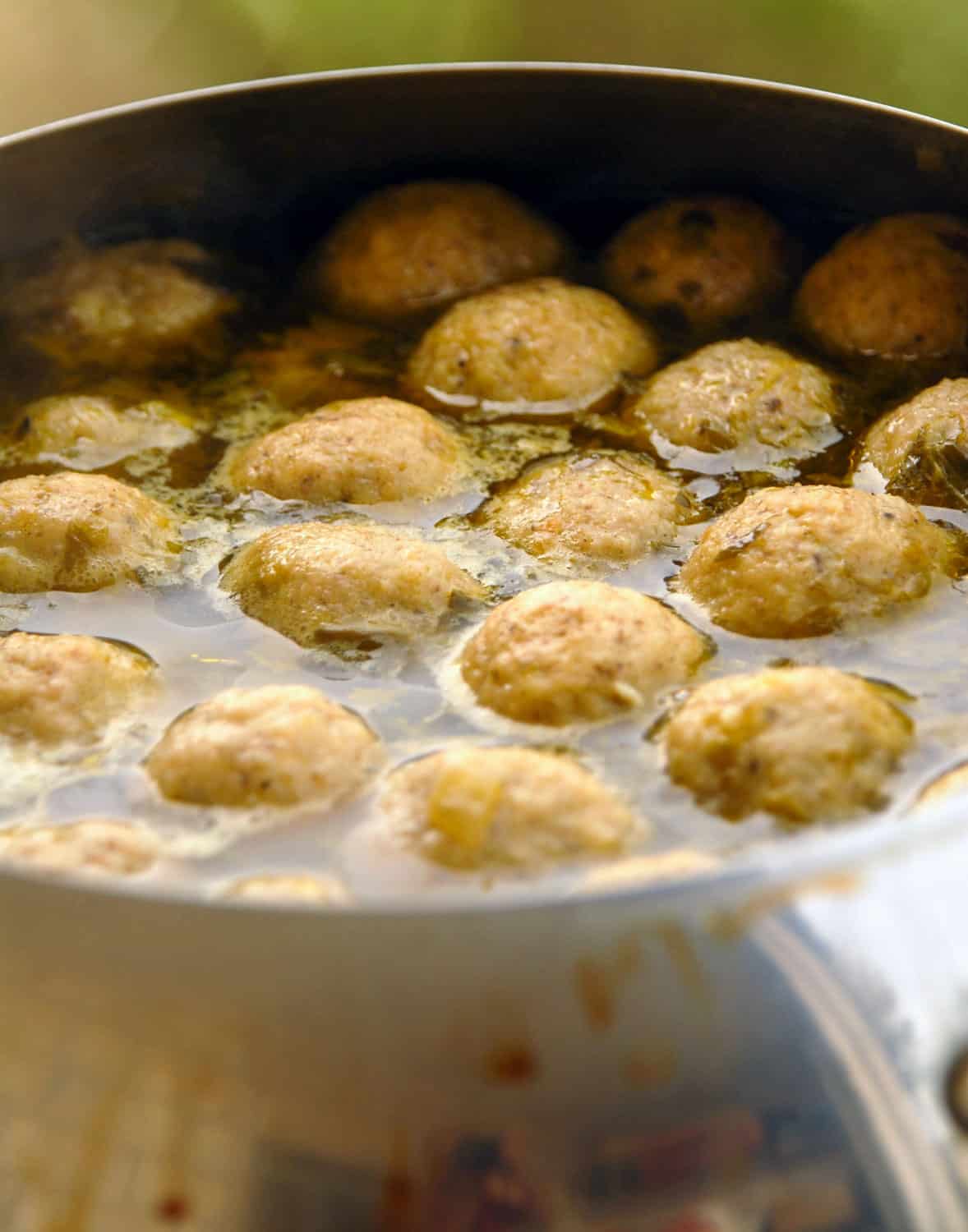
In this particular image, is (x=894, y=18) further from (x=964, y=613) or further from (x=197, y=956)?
(x=197, y=956)

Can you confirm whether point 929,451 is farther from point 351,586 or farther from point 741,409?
point 351,586

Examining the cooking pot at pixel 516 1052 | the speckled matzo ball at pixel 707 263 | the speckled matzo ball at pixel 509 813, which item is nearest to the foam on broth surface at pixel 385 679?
the speckled matzo ball at pixel 509 813

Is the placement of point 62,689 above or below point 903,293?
below

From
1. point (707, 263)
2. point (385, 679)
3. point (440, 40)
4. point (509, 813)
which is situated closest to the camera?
point (509, 813)

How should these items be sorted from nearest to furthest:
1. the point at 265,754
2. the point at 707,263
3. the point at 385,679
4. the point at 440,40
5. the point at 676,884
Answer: the point at 676,884
the point at 265,754
the point at 385,679
the point at 707,263
the point at 440,40

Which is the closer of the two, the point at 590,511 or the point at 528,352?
the point at 590,511

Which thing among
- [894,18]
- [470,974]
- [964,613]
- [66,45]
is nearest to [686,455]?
[964,613]

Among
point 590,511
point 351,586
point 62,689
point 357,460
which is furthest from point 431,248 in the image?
point 62,689

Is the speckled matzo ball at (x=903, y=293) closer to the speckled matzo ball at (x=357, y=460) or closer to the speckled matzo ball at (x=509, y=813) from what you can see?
the speckled matzo ball at (x=357, y=460)
